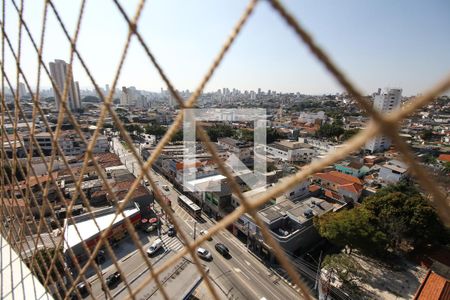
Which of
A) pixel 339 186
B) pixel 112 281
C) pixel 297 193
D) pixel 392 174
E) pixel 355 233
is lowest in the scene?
pixel 112 281

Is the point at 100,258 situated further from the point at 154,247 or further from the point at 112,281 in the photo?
the point at 154,247

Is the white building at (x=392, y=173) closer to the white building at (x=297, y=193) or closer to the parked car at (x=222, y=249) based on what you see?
the white building at (x=297, y=193)

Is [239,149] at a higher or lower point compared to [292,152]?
higher

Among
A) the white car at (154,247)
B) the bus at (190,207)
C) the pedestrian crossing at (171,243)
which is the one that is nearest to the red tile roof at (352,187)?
the bus at (190,207)

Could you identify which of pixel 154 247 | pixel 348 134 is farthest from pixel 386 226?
pixel 348 134

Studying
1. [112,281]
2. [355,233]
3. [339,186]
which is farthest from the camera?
[339,186]

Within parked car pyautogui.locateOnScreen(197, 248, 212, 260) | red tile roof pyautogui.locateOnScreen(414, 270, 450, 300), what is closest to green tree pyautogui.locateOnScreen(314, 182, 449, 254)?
red tile roof pyautogui.locateOnScreen(414, 270, 450, 300)

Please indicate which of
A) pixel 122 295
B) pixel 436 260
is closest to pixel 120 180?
pixel 122 295

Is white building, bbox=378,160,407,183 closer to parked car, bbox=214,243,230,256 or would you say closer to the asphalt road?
the asphalt road
